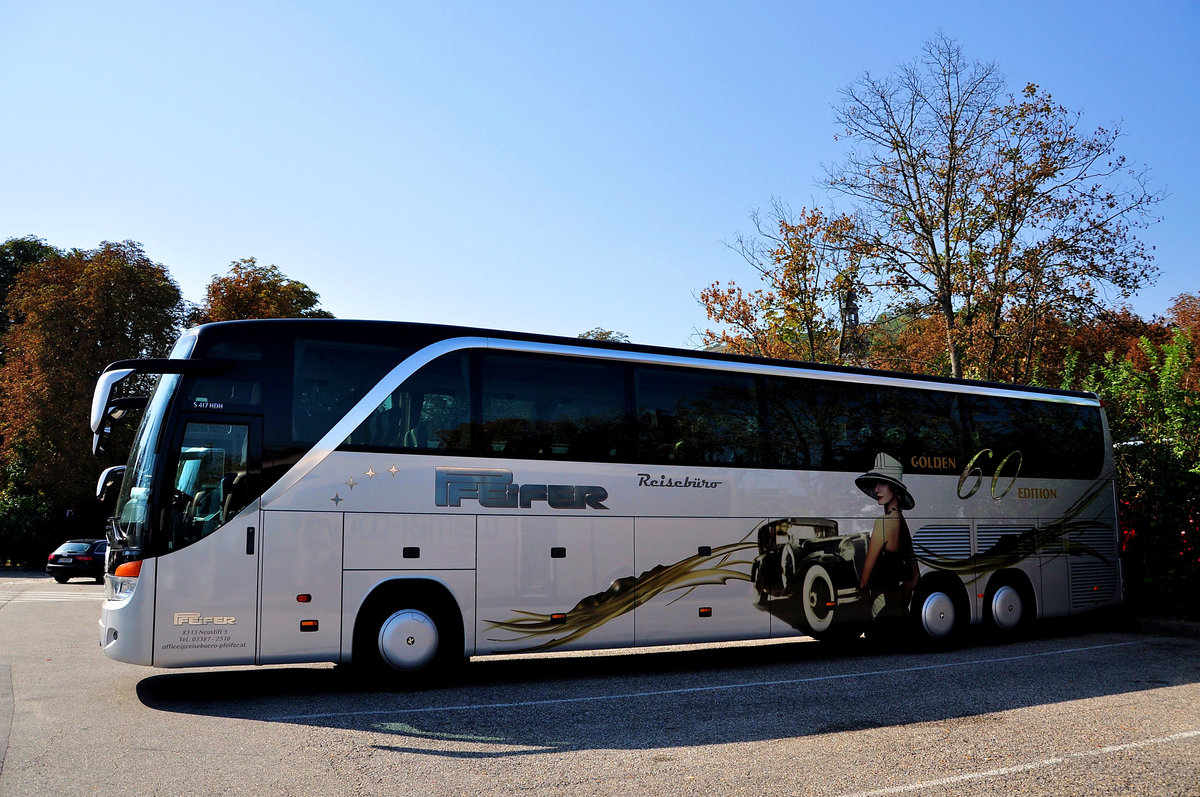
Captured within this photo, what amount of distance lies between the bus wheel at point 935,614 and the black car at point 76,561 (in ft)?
89.6

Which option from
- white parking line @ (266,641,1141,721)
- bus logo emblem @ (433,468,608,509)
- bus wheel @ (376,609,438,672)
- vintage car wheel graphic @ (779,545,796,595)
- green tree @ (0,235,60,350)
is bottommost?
white parking line @ (266,641,1141,721)

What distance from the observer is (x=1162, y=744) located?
751 cm

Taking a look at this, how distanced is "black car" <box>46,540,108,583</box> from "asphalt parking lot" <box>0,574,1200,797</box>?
20.6 m

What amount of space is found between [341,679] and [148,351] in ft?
121

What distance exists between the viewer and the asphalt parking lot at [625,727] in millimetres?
6457

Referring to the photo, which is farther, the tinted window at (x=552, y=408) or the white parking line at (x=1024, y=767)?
the tinted window at (x=552, y=408)

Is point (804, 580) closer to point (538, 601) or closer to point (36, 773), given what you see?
point (538, 601)

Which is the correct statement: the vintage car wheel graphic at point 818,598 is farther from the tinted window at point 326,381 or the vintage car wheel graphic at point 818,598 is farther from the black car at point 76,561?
the black car at point 76,561

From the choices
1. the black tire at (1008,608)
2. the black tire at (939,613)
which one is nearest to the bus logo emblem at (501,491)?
the black tire at (939,613)

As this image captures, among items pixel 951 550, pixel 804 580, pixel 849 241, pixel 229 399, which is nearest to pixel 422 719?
pixel 229 399

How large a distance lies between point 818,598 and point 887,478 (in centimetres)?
199

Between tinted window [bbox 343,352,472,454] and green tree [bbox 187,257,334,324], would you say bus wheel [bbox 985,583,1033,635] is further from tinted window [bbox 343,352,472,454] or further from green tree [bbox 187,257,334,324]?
green tree [bbox 187,257,334,324]

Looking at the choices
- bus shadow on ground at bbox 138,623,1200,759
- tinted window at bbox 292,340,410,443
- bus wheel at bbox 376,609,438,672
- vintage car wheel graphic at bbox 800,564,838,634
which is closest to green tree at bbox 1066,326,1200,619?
bus shadow on ground at bbox 138,623,1200,759

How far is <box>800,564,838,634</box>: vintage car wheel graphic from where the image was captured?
1275 cm
